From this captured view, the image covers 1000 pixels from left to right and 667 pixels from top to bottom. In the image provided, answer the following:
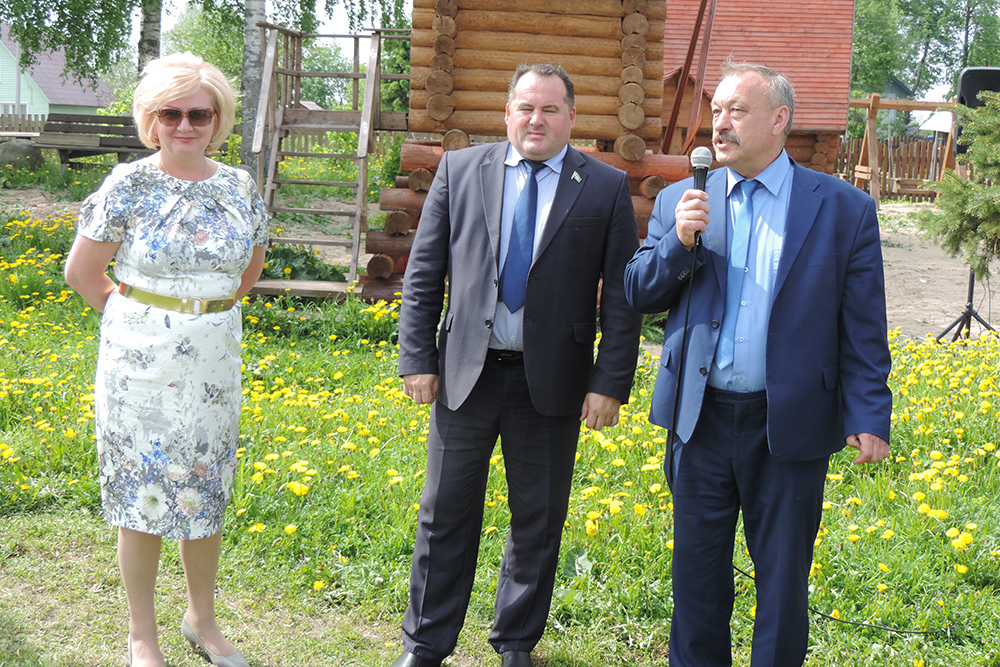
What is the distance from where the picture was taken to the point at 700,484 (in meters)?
2.86

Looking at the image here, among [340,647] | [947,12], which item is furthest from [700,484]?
[947,12]

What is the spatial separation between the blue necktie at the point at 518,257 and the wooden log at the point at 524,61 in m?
5.60

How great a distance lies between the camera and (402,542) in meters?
4.05

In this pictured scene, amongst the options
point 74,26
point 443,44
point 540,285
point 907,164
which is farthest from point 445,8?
point 907,164

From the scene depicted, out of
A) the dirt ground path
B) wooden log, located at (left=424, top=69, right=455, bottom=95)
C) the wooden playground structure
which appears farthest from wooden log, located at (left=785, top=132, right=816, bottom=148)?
wooden log, located at (left=424, top=69, right=455, bottom=95)

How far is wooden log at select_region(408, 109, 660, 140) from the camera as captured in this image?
27.4 feet

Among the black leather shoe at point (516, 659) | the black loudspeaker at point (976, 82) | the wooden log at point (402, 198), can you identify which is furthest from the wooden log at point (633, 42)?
the black leather shoe at point (516, 659)

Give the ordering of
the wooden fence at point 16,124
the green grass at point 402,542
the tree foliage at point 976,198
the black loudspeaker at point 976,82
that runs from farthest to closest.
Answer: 1. the wooden fence at point 16,124
2. the black loudspeaker at point 976,82
3. the tree foliage at point 976,198
4. the green grass at point 402,542

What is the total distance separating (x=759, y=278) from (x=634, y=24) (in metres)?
6.30

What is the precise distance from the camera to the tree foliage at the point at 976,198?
5.95 metres

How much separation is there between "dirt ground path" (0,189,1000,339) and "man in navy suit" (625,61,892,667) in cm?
520

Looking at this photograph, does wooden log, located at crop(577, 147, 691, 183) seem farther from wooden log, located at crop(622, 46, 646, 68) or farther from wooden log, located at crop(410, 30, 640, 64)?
wooden log, located at crop(410, 30, 640, 64)

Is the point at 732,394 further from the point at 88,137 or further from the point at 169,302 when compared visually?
the point at 88,137

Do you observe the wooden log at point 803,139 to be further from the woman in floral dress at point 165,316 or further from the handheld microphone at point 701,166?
the woman in floral dress at point 165,316
